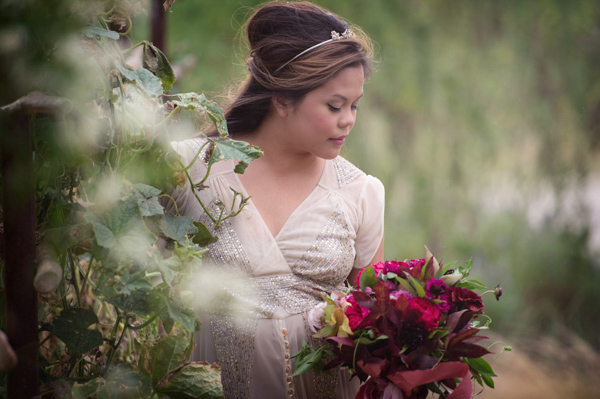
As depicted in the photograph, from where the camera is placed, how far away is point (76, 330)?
975 millimetres

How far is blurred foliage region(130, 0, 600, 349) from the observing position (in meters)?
4.56

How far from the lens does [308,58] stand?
1.56m

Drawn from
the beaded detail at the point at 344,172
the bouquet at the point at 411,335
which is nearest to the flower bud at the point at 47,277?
the bouquet at the point at 411,335

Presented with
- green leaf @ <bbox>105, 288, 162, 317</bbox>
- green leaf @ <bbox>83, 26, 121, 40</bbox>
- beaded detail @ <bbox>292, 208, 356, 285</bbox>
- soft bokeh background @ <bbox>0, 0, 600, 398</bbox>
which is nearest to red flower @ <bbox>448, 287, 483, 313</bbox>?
beaded detail @ <bbox>292, 208, 356, 285</bbox>

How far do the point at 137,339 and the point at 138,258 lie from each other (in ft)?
1.77

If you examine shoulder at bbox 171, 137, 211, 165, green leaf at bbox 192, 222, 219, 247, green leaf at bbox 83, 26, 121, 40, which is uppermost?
green leaf at bbox 83, 26, 121, 40

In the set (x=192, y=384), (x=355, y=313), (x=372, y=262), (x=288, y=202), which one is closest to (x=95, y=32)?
(x=192, y=384)

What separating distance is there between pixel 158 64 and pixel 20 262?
1.61 ft

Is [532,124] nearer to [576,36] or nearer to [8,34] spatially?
[576,36]

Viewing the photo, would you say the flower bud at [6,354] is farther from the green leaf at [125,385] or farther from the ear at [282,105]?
the ear at [282,105]

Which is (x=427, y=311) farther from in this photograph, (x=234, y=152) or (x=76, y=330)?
(x=76, y=330)

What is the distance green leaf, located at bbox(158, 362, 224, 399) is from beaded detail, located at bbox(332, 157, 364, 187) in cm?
80

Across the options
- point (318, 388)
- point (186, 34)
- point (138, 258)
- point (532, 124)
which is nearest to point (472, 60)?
point (532, 124)

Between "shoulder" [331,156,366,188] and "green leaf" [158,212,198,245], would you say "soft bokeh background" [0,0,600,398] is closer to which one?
"shoulder" [331,156,366,188]
